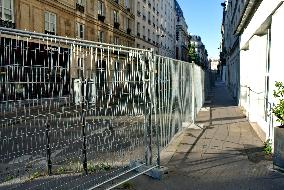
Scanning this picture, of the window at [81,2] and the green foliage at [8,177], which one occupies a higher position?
the window at [81,2]

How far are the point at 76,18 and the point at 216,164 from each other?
885 inches

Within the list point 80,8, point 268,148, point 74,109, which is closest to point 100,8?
point 80,8

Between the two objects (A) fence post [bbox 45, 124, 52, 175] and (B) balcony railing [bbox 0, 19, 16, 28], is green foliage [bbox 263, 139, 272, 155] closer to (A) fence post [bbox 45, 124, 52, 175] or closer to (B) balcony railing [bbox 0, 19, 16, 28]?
(A) fence post [bbox 45, 124, 52, 175]

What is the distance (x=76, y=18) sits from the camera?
26344 millimetres

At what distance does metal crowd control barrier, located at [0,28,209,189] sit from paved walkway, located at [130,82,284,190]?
0.48 metres

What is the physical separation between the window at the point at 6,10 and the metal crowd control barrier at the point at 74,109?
13.8 meters

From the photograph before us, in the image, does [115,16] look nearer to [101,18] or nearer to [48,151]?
[101,18]

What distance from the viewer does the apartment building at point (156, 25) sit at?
46.5m

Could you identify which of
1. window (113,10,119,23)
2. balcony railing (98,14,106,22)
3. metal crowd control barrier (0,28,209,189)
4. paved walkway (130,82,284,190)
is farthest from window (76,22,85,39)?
metal crowd control barrier (0,28,209,189)

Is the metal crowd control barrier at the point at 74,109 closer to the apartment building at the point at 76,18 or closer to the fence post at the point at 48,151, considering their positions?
the fence post at the point at 48,151

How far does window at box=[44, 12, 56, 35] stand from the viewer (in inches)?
857

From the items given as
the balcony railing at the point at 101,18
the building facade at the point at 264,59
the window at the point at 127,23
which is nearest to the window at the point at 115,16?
the window at the point at 127,23

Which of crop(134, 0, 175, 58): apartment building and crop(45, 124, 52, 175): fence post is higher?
crop(134, 0, 175, 58): apartment building

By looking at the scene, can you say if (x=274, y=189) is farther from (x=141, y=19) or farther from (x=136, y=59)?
(x=141, y=19)
